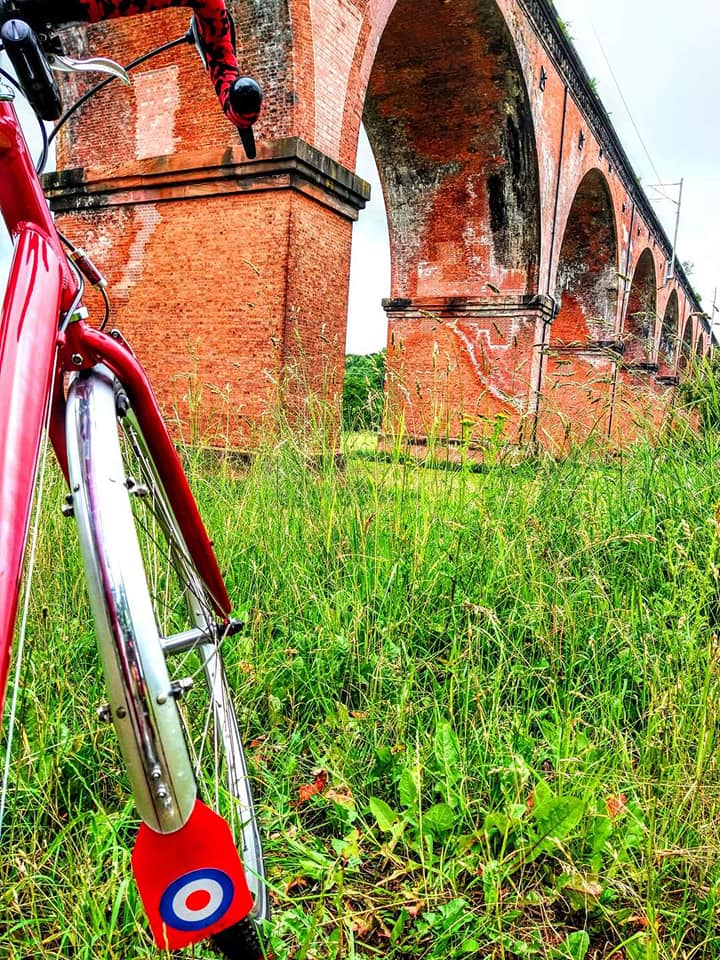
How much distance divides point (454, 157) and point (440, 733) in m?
10.9

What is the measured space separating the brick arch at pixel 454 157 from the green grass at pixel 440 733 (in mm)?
9113

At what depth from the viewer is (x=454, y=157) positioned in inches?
426

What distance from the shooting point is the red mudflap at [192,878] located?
2.67ft

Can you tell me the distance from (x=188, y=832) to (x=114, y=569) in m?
0.33

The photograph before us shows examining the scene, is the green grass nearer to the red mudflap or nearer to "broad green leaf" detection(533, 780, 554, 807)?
"broad green leaf" detection(533, 780, 554, 807)

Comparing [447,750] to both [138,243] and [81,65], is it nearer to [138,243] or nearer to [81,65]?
[81,65]

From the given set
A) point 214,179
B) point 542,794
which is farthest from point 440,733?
point 214,179

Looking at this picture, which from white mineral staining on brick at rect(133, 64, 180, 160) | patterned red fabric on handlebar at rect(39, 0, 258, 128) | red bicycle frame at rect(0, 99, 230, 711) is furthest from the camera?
white mineral staining on brick at rect(133, 64, 180, 160)

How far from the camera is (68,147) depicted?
6555 mm

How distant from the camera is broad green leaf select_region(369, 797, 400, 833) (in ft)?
4.86

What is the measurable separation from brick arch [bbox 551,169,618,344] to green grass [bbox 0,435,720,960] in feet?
50.2

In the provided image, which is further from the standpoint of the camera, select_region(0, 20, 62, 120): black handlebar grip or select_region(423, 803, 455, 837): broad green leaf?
select_region(423, 803, 455, 837): broad green leaf

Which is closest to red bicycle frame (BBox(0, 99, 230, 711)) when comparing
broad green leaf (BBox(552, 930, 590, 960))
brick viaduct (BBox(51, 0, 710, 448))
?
broad green leaf (BBox(552, 930, 590, 960))

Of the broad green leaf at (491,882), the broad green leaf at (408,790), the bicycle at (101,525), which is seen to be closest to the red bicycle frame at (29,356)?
the bicycle at (101,525)
